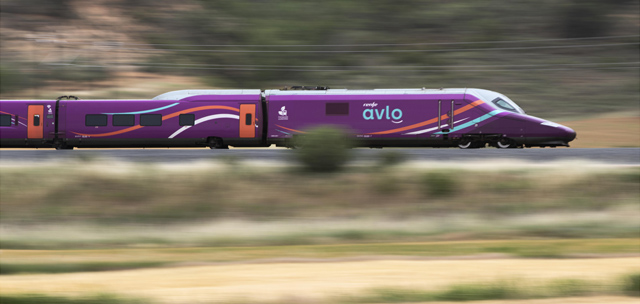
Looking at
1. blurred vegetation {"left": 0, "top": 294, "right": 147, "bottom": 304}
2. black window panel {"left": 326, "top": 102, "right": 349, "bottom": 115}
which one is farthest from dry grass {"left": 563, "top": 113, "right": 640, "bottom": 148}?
blurred vegetation {"left": 0, "top": 294, "right": 147, "bottom": 304}

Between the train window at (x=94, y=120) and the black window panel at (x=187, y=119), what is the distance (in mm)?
3595

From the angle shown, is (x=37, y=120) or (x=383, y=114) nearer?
(x=383, y=114)

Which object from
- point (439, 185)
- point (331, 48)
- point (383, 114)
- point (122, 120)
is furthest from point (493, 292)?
point (331, 48)

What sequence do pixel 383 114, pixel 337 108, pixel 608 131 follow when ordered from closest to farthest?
pixel 383 114 < pixel 337 108 < pixel 608 131

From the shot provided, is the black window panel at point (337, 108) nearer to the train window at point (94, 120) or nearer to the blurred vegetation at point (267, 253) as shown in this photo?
the train window at point (94, 120)

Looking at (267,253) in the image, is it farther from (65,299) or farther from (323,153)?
(323,153)

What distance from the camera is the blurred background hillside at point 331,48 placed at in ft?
203

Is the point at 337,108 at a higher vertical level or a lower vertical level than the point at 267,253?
higher

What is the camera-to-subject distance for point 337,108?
36375 mm

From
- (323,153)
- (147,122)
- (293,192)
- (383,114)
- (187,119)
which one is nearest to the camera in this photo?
(293,192)

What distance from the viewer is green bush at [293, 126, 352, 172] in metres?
30.2

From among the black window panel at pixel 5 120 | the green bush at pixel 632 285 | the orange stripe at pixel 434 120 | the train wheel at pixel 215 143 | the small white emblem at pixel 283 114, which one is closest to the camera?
the green bush at pixel 632 285

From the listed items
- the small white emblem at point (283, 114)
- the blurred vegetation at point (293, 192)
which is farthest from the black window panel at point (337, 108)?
the blurred vegetation at point (293, 192)

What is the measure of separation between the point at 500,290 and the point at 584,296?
146 centimetres
